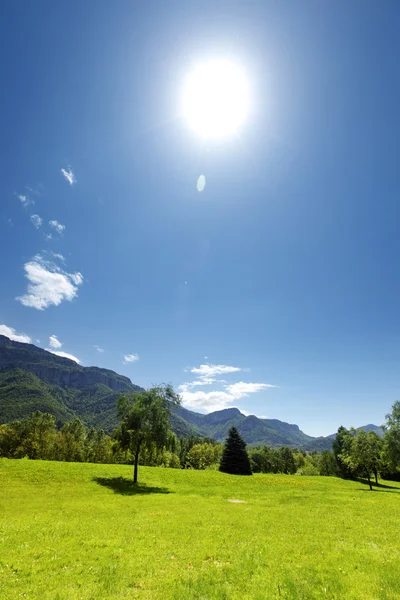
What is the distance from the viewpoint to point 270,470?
422 ft

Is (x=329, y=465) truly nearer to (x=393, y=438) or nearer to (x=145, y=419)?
(x=393, y=438)

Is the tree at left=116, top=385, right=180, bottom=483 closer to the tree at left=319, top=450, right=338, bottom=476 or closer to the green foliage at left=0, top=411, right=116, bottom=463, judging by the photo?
the green foliage at left=0, top=411, right=116, bottom=463

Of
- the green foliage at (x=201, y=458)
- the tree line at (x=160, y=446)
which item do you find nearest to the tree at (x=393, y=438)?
the tree line at (x=160, y=446)

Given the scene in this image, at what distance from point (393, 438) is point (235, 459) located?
1341 inches

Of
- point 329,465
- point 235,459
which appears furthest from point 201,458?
point 235,459

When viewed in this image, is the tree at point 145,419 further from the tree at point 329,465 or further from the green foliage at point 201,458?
the green foliage at point 201,458

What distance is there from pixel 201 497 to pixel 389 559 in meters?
24.1

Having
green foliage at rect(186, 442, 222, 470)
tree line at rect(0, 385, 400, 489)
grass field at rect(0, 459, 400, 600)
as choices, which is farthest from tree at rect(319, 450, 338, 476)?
grass field at rect(0, 459, 400, 600)

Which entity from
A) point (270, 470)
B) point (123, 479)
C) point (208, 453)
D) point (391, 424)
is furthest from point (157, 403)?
point (270, 470)

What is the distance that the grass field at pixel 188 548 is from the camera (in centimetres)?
1025

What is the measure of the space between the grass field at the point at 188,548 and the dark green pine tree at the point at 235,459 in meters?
39.6

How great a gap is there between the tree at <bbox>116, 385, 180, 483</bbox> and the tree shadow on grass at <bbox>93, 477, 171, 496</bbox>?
1755mm

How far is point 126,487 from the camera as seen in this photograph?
113 ft

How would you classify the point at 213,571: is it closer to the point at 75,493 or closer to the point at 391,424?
the point at 75,493
